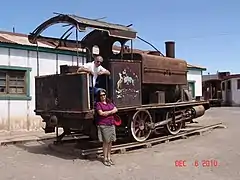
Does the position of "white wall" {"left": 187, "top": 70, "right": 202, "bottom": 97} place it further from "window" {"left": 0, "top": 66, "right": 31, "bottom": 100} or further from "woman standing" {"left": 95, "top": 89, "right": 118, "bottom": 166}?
"woman standing" {"left": 95, "top": 89, "right": 118, "bottom": 166}

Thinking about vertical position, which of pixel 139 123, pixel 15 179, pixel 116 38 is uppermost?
pixel 116 38

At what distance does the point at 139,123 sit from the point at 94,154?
2.20m

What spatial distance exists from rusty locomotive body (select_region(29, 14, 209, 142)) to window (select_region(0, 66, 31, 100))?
3932mm

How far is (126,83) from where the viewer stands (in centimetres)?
980

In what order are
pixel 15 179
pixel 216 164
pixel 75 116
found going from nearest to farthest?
pixel 15 179 → pixel 216 164 → pixel 75 116

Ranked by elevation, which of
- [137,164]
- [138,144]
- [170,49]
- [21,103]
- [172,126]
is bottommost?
[137,164]

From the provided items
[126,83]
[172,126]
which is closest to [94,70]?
[126,83]

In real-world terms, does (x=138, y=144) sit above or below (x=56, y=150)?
above

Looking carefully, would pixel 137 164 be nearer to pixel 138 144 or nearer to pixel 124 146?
pixel 124 146

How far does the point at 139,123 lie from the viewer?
10.7 m

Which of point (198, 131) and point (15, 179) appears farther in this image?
point (198, 131)

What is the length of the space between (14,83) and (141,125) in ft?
20.3

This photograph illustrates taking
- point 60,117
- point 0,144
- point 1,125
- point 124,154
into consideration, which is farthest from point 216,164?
point 1,125

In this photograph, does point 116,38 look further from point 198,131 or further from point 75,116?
point 198,131
